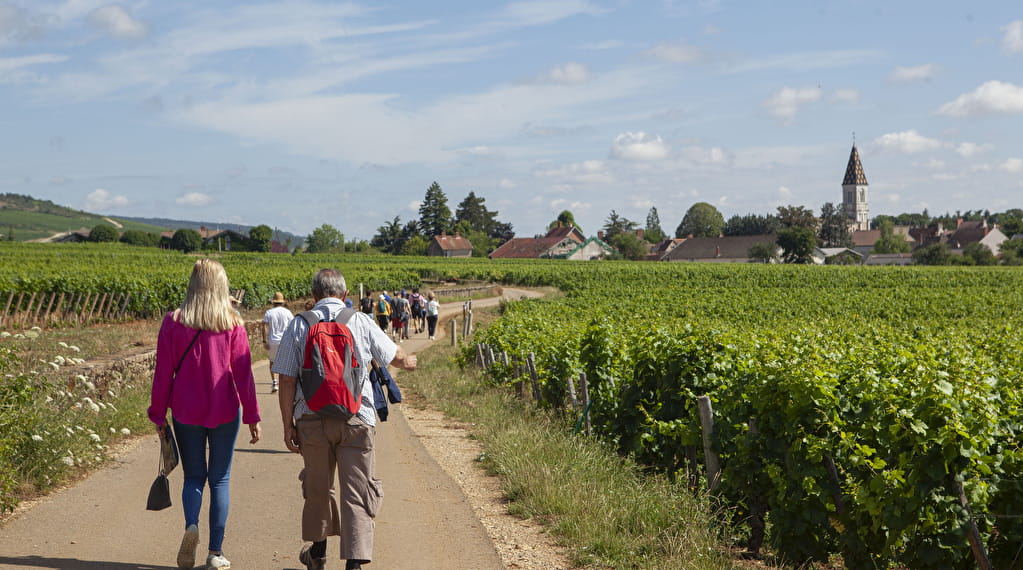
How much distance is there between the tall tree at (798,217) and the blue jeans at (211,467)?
443ft

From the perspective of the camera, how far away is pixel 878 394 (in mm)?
5730

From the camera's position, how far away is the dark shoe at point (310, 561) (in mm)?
5203

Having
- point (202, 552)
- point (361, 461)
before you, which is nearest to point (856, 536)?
point (361, 461)

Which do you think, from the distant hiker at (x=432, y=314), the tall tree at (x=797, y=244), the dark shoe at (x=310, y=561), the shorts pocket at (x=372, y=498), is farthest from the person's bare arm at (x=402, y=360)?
the tall tree at (x=797, y=244)

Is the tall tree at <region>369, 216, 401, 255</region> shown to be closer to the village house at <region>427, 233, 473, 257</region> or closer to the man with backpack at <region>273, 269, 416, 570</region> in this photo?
the village house at <region>427, 233, 473, 257</region>

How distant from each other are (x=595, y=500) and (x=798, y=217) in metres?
135

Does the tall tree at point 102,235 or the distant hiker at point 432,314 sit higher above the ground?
the tall tree at point 102,235

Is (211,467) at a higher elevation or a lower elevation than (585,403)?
higher

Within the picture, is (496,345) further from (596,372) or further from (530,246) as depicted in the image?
(530,246)

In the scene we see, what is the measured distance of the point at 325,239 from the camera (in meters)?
187

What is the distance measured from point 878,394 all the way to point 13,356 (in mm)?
6471

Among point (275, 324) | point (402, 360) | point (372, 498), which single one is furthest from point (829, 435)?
point (275, 324)

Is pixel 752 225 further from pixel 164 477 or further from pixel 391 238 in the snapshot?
pixel 164 477

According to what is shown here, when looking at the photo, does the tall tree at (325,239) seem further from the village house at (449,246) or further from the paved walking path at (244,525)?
the paved walking path at (244,525)
